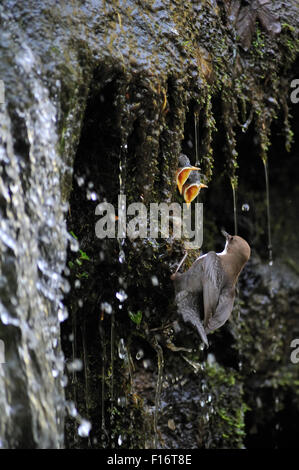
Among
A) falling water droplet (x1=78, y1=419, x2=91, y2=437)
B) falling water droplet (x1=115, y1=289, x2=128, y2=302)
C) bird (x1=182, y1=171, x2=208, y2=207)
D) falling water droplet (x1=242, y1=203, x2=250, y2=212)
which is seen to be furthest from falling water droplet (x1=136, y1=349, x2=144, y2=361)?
falling water droplet (x1=242, y1=203, x2=250, y2=212)

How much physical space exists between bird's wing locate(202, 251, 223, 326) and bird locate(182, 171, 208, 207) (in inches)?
17.9

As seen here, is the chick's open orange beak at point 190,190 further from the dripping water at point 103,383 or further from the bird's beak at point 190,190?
the dripping water at point 103,383

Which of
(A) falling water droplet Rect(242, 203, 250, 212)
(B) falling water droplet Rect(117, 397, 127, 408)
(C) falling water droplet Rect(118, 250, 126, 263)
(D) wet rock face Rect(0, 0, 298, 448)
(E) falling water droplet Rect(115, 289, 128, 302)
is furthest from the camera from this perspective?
(A) falling water droplet Rect(242, 203, 250, 212)

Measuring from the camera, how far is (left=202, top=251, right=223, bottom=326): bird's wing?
3512 mm

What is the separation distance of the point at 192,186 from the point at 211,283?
2.02 ft

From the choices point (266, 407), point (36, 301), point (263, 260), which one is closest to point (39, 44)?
point (36, 301)

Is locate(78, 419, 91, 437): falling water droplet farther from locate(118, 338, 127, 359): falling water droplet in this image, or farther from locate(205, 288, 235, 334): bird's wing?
locate(205, 288, 235, 334): bird's wing

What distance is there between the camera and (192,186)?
150 inches

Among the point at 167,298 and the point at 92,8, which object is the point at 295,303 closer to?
the point at 167,298

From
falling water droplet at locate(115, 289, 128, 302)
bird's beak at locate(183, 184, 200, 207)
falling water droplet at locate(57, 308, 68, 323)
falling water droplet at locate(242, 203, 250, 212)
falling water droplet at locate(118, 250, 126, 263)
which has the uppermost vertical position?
falling water droplet at locate(242, 203, 250, 212)

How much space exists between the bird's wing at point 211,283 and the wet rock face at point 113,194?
0.19 meters

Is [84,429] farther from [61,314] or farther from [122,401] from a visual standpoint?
[61,314]

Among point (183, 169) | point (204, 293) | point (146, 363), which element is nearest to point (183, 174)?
point (183, 169)

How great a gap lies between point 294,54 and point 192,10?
38.0 inches
